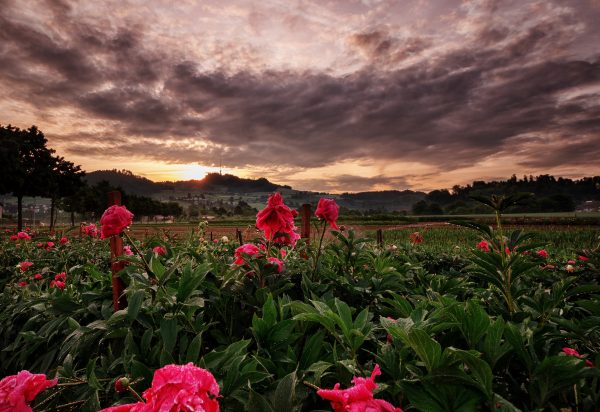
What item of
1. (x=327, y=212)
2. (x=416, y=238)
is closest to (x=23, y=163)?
Answer: (x=416, y=238)

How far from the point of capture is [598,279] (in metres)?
3.18

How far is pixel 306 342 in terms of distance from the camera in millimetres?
1256

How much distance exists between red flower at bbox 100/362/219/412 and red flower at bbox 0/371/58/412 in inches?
13.1

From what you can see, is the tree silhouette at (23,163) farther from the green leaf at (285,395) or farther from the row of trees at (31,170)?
the green leaf at (285,395)

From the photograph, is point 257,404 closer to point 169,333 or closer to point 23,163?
point 169,333

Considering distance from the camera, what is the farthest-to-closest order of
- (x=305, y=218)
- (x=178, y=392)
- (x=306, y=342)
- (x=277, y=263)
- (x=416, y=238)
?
(x=416, y=238)
(x=305, y=218)
(x=277, y=263)
(x=306, y=342)
(x=178, y=392)

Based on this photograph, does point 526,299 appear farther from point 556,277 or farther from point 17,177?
point 17,177

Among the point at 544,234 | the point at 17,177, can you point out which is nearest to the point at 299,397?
the point at 544,234

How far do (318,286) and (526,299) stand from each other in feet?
3.17

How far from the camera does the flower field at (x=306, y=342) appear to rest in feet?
2.67

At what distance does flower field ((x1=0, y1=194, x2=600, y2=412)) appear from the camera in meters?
0.81

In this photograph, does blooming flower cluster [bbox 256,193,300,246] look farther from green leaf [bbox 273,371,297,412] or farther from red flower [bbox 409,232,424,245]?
red flower [bbox 409,232,424,245]

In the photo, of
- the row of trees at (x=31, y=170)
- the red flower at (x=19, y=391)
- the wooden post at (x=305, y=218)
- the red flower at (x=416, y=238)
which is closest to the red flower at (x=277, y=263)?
the red flower at (x=19, y=391)

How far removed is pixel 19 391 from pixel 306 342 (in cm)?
82
